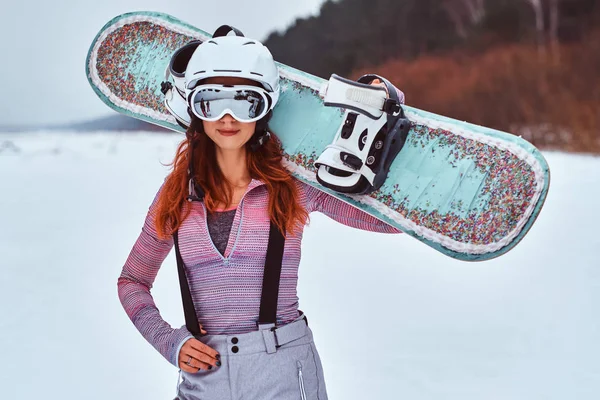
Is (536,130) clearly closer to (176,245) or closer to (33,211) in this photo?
(33,211)

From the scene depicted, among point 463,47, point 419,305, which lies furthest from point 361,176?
point 463,47

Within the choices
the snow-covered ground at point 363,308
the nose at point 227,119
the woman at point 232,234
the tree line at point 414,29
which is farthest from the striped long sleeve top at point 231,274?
the tree line at point 414,29

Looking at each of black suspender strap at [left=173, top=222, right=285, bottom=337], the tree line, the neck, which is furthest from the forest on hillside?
black suspender strap at [left=173, top=222, right=285, bottom=337]

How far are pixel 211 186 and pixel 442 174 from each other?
471mm

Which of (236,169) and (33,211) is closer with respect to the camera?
(236,169)

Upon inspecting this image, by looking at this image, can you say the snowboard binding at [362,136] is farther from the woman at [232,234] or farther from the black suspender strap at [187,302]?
the black suspender strap at [187,302]

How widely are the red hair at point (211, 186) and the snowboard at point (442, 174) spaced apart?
4.2 inches

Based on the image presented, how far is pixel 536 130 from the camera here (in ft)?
21.0

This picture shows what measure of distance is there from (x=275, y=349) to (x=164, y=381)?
1877 mm

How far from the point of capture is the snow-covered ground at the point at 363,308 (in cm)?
300

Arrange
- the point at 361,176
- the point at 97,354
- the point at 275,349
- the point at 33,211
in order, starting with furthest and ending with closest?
the point at 33,211 → the point at 97,354 → the point at 361,176 → the point at 275,349

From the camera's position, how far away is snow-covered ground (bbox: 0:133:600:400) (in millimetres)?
3000

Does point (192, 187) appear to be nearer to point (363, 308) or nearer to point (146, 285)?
point (146, 285)

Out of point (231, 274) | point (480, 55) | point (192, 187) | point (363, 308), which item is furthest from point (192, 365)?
point (480, 55)
